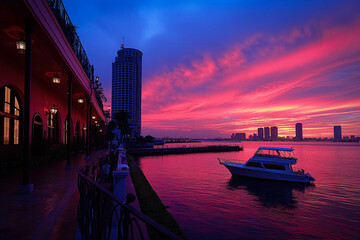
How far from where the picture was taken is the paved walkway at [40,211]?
337 cm

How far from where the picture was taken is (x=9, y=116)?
31.4 feet

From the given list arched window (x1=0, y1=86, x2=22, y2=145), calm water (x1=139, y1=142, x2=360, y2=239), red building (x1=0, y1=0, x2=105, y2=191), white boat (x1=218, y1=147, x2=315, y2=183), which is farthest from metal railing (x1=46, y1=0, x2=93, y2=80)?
white boat (x1=218, y1=147, x2=315, y2=183)

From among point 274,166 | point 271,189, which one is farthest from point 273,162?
point 271,189

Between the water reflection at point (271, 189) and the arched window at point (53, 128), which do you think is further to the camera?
the water reflection at point (271, 189)

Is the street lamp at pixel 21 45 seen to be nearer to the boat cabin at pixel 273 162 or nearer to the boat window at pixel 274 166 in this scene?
the boat cabin at pixel 273 162

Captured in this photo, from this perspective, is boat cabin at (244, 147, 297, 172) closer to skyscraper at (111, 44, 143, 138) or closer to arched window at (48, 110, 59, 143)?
arched window at (48, 110, 59, 143)

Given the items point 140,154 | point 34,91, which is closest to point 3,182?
point 34,91

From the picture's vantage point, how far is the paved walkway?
133 inches

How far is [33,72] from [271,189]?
21.5 meters

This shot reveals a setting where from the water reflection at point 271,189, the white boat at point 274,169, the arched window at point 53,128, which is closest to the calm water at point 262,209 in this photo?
the water reflection at point 271,189

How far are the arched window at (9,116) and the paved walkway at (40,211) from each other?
3.97m

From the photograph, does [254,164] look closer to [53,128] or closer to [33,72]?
[53,128]

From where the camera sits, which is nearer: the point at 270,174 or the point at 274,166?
the point at 270,174

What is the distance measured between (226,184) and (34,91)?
61.4 ft
